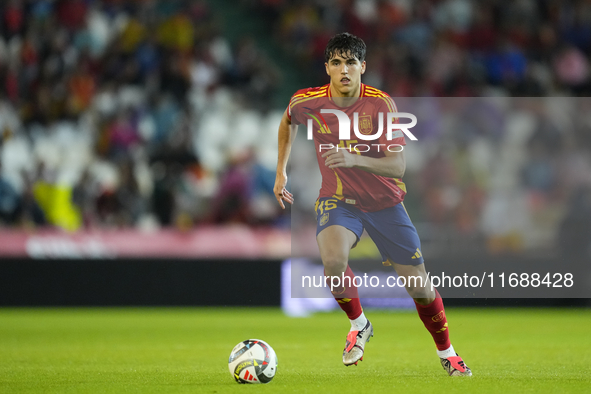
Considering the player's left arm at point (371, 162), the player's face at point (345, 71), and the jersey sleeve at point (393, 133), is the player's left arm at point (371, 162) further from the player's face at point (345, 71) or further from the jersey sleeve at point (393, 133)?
the player's face at point (345, 71)

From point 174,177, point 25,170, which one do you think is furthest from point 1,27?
point 174,177

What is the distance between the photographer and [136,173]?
13.6 metres

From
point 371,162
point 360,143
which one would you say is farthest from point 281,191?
point 371,162

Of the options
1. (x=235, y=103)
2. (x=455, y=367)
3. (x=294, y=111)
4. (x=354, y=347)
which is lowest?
(x=455, y=367)

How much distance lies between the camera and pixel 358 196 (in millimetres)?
6207

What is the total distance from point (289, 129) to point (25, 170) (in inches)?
316

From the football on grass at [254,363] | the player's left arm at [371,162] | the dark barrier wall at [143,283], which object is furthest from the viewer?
the dark barrier wall at [143,283]

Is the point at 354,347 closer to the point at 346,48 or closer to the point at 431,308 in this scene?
the point at 431,308

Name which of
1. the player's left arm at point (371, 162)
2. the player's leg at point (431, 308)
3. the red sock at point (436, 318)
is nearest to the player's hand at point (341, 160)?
the player's left arm at point (371, 162)

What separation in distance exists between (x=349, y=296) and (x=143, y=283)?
Result: 24.1 feet

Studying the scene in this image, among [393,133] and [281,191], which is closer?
[393,133]

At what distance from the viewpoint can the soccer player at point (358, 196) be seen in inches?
236

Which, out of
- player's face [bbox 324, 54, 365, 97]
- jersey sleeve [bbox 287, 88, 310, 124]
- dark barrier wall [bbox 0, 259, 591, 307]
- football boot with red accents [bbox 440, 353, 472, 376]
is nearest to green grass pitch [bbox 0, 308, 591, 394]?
football boot with red accents [bbox 440, 353, 472, 376]

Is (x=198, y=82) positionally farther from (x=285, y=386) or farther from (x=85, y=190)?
(x=285, y=386)
